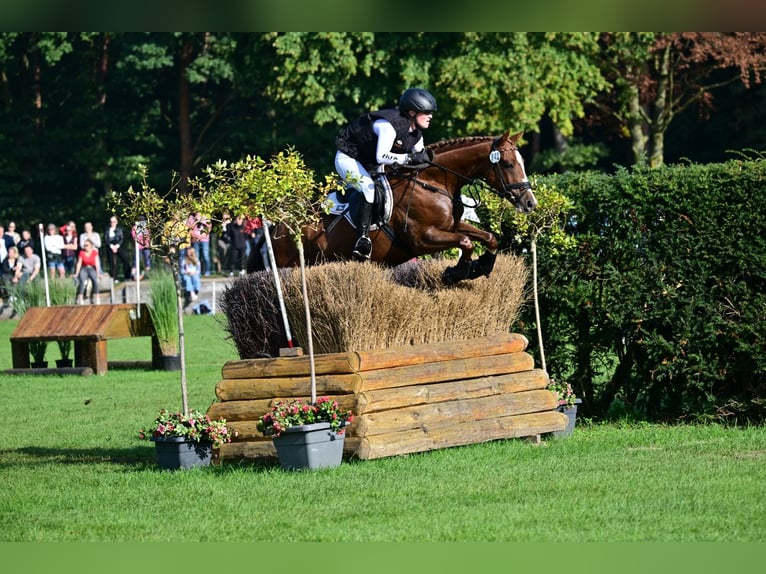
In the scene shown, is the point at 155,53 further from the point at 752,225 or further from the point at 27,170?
the point at 752,225

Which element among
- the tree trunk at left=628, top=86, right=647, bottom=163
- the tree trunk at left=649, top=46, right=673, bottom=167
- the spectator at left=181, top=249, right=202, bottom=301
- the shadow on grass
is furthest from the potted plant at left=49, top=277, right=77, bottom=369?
the tree trunk at left=649, top=46, right=673, bottom=167

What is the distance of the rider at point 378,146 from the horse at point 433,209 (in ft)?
0.48

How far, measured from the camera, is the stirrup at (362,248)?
409 inches

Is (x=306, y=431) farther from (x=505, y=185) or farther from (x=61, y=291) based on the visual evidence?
(x=61, y=291)

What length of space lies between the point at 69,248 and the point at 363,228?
24416mm

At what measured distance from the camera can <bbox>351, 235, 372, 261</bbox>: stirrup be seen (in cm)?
1040

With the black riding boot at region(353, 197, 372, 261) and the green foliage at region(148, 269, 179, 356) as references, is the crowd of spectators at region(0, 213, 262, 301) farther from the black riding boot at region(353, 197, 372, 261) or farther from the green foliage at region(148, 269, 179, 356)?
the black riding boot at region(353, 197, 372, 261)

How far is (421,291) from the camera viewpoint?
32.0 ft

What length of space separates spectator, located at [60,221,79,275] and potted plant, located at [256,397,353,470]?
25788 mm

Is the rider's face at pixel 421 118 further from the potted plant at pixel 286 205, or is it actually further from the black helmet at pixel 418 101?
the potted plant at pixel 286 205

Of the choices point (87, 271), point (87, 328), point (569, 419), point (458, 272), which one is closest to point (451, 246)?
point (458, 272)

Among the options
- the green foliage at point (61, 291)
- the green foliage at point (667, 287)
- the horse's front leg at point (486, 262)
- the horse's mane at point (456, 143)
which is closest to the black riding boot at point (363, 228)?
the horse's mane at point (456, 143)

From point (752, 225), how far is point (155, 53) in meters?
36.7

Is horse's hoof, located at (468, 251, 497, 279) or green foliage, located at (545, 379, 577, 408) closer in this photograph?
horse's hoof, located at (468, 251, 497, 279)
